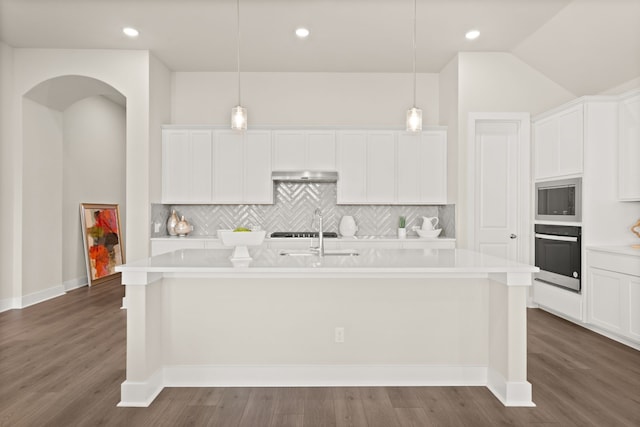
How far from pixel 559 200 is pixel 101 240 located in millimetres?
6549

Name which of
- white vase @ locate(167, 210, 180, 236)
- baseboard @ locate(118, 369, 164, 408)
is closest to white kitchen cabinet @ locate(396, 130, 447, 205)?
white vase @ locate(167, 210, 180, 236)

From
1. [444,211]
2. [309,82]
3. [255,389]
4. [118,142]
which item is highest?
[309,82]

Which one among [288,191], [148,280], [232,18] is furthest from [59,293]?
[232,18]

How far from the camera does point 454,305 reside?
2.83 metres

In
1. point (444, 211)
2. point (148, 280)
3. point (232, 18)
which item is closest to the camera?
point (148, 280)

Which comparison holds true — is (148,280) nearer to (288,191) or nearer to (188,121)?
(288,191)

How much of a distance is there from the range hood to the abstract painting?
10.4ft

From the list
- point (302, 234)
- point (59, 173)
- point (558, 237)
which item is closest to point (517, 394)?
point (558, 237)

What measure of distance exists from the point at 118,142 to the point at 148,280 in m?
5.65

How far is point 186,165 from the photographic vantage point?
532 cm

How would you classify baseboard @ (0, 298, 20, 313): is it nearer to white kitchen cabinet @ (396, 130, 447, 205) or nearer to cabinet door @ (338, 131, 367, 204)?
cabinet door @ (338, 131, 367, 204)

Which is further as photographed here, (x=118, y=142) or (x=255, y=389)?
(x=118, y=142)

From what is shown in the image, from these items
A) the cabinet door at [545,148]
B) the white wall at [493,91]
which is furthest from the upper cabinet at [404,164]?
the cabinet door at [545,148]

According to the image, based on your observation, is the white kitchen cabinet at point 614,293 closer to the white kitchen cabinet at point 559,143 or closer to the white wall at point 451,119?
the white kitchen cabinet at point 559,143
